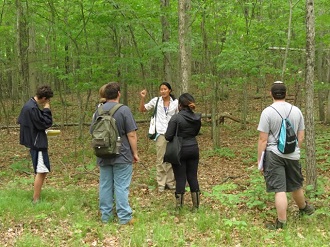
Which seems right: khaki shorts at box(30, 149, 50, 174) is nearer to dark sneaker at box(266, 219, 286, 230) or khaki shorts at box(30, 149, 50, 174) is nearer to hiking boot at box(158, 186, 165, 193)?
hiking boot at box(158, 186, 165, 193)

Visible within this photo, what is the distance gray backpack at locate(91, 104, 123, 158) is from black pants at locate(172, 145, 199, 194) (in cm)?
118

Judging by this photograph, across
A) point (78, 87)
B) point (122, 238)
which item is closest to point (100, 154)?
point (122, 238)

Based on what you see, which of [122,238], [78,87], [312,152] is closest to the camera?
[122,238]

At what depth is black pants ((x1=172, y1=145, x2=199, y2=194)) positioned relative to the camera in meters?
5.61

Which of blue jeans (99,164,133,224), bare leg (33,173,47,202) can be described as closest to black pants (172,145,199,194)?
blue jeans (99,164,133,224)

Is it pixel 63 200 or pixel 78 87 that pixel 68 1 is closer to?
pixel 78 87

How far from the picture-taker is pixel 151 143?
12906mm

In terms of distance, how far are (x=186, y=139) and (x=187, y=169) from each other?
20.1 inches

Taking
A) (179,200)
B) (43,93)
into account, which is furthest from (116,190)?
(43,93)

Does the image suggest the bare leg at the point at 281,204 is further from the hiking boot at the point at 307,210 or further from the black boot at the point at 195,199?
the black boot at the point at 195,199

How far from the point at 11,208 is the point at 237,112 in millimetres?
14612

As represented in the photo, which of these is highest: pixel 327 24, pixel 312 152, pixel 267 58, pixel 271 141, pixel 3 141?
pixel 327 24

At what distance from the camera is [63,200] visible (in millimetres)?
6199

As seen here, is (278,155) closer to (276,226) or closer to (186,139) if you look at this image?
(276,226)
